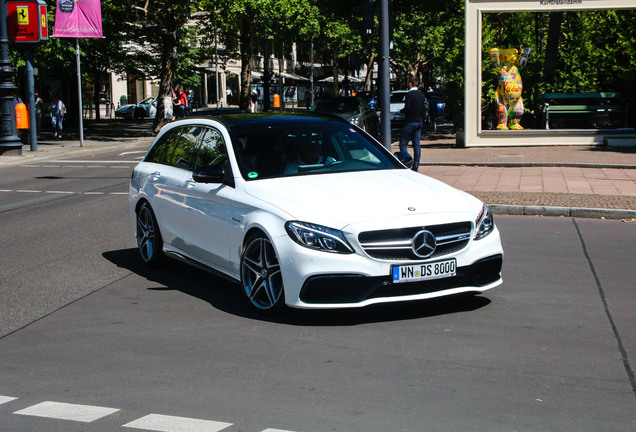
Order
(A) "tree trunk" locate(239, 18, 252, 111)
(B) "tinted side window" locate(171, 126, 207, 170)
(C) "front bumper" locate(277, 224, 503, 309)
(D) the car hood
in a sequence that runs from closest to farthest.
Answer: (C) "front bumper" locate(277, 224, 503, 309) < (D) the car hood < (B) "tinted side window" locate(171, 126, 207, 170) < (A) "tree trunk" locate(239, 18, 252, 111)

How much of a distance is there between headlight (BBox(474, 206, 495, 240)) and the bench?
19.2 metres

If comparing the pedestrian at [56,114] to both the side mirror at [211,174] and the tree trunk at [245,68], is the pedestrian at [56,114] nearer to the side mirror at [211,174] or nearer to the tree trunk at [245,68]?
the tree trunk at [245,68]

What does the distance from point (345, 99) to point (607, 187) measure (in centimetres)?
1482

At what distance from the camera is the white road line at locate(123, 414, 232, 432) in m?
4.52

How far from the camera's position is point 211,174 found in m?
7.62

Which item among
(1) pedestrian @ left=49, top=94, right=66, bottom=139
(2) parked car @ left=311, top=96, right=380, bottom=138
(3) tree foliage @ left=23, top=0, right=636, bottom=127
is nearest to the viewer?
(3) tree foliage @ left=23, top=0, right=636, bottom=127

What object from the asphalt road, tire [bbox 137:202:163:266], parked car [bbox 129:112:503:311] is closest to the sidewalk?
the asphalt road

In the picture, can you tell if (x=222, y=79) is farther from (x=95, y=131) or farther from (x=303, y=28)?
(x=95, y=131)

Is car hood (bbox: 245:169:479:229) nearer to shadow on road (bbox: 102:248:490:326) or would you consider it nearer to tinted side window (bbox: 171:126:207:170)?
shadow on road (bbox: 102:248:490:326)

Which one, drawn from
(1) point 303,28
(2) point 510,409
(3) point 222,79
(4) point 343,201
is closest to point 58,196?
(4) point 343,201

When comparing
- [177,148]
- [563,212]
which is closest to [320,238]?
[177,148]

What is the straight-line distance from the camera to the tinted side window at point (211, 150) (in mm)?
8023

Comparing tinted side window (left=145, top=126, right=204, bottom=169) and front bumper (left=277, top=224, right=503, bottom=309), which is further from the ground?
tinted side window (left=145, top=126, right=204, bottom=169)

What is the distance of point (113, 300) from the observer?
7.89m
